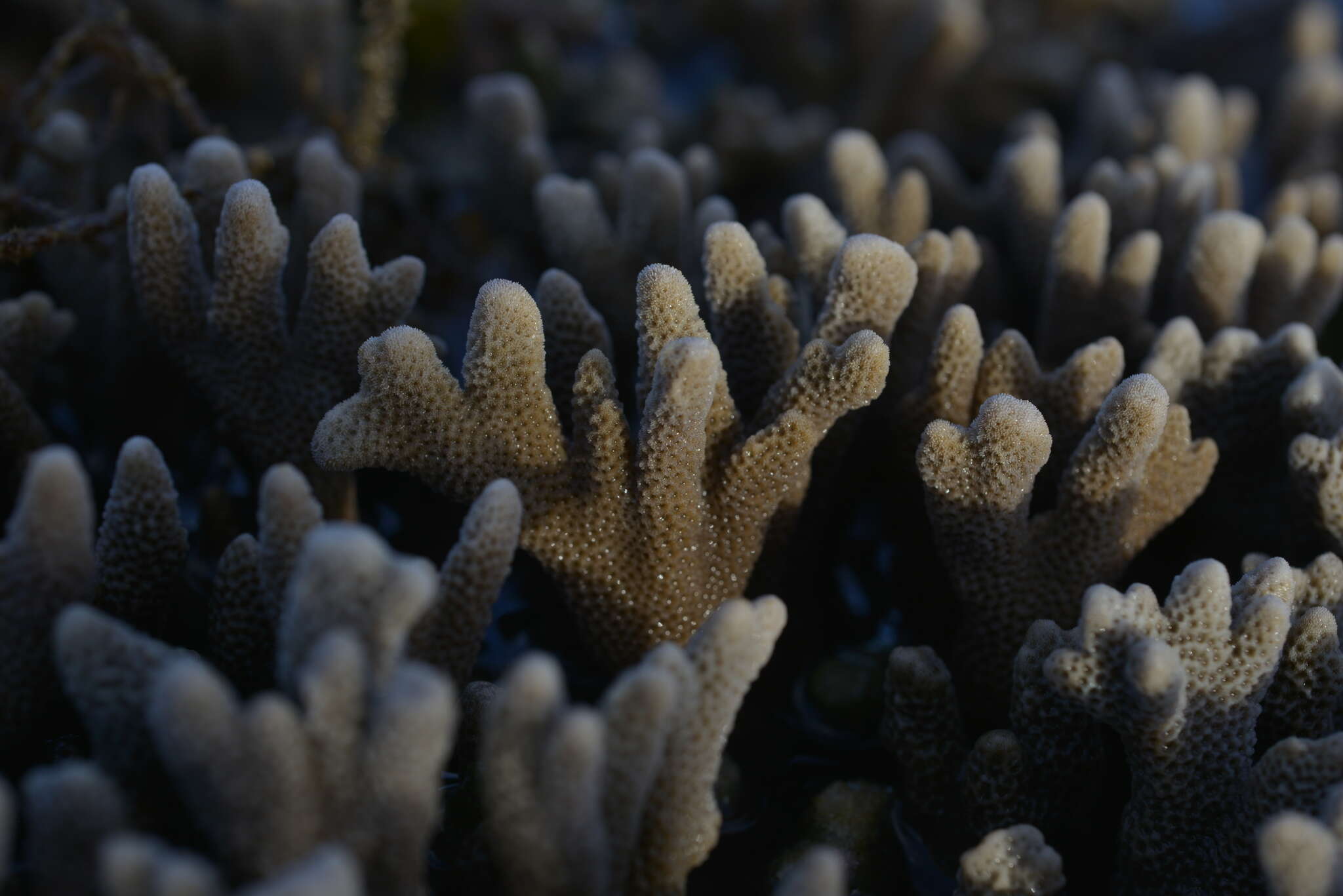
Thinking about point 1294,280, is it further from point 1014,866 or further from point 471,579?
point 471,579

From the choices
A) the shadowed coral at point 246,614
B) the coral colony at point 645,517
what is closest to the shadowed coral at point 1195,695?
the coral colony at point 645,517

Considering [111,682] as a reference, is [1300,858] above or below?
below

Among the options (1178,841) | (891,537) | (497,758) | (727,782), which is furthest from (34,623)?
(1178,841)

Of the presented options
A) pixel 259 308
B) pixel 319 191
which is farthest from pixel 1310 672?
pixel 319 191

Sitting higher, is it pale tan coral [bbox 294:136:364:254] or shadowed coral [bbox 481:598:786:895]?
pale tan coral [bbox 294:136:364:254]

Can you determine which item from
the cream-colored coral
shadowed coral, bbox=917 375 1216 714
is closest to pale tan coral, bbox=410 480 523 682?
shadowed coral, bbox=917 375 1216 714

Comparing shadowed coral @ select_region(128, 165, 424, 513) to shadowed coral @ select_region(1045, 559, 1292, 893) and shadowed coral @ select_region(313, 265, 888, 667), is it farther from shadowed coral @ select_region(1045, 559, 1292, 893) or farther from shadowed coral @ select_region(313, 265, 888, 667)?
shadowed coral @ select_region(1045, 559, 1292, 893)
